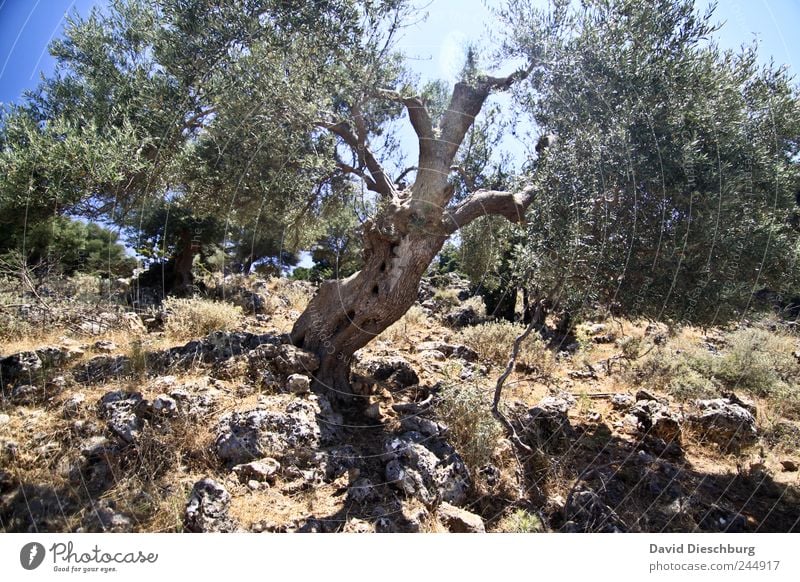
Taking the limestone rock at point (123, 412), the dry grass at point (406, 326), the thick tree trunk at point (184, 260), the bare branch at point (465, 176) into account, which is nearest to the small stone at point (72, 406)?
the limestone rock at point (123, 412)

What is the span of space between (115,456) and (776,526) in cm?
712

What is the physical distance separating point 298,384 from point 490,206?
3506mm

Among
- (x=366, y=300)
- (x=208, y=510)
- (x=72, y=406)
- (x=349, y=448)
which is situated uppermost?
(x=366, y=300)

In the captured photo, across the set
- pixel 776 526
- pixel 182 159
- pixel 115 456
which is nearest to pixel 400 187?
pixel 182 159

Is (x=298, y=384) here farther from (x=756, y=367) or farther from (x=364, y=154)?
(x=756, y=367)

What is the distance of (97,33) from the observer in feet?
22.5

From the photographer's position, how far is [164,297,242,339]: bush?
8.53 meters

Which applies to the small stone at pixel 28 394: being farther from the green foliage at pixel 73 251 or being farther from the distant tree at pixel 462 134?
the green foliage at pixel 73 251

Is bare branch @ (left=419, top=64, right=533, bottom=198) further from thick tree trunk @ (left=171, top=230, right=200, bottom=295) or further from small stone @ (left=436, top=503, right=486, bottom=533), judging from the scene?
thick tree trunk @ (left=171, top=230, right=200, bottom=295)

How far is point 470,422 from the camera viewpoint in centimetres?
598

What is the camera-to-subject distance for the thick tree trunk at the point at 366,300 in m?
6.73

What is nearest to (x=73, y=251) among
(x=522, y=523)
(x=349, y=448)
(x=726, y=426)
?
(x=349, y=448)

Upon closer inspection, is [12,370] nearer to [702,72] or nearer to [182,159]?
[182,159]

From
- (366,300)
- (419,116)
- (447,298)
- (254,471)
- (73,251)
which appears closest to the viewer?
(254,471)
